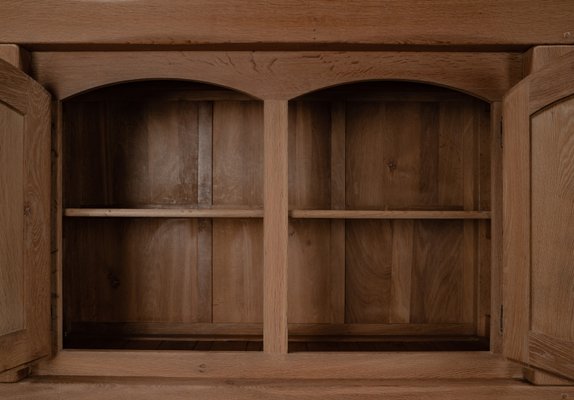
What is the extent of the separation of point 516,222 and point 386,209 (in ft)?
2.13

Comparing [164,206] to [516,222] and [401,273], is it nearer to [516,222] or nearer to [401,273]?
[401,273]

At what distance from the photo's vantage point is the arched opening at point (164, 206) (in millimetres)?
1978

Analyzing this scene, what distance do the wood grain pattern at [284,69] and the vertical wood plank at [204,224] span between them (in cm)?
49

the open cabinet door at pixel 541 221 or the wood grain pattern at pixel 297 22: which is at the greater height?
the wood grain pattern at pixel 297 22

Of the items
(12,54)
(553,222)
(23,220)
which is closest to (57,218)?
(23,220)

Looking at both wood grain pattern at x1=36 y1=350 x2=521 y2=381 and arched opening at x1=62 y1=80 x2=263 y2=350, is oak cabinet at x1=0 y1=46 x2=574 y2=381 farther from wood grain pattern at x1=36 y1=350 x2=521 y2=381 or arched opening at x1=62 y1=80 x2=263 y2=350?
wood grain pattern at x1=36 y1=350 x2=521 y2=381

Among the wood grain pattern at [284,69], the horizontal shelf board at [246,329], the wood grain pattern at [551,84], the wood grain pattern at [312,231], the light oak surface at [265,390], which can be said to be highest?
the wood grain pattern at [284,69]

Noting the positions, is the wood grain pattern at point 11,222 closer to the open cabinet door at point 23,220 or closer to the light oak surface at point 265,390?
the open cabinet door at point 23,220

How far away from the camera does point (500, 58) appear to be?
1.48 metres

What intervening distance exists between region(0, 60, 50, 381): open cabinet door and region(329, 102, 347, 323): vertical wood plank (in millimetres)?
1032

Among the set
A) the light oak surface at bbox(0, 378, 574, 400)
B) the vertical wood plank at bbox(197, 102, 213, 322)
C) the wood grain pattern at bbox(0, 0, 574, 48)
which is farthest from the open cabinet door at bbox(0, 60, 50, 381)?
the vertical wood plank at bbox(197, 102, 213, 322)

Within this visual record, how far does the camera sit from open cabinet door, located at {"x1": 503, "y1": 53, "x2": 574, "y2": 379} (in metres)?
1.27

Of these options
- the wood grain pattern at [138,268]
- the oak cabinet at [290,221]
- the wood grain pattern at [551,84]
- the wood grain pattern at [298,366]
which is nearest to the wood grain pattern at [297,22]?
the wood grain pattern at [551,84]

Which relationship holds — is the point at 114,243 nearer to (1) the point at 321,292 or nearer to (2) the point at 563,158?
(1) the point at 321,292
